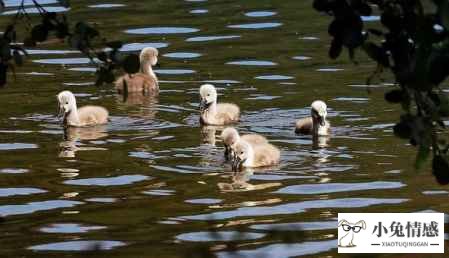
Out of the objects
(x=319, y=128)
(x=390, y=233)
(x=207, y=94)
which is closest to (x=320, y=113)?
(x=319, y=128)

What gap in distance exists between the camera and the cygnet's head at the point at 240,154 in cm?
1097

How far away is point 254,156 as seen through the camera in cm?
1113

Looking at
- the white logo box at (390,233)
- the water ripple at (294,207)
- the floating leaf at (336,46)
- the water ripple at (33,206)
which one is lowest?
the water ripple at (33,206)

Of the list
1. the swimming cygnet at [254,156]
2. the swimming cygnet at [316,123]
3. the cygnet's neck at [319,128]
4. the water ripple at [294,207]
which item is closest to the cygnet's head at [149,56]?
the swimming cygnet at [316,123]

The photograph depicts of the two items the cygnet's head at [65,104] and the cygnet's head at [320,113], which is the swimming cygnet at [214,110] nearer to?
the cygnet's head at [320,113]

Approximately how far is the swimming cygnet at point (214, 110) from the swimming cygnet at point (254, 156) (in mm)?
2013

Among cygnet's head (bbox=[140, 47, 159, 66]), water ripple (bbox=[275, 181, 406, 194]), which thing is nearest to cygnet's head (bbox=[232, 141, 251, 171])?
water ripple (bbox=[275, 181, 406, 194])

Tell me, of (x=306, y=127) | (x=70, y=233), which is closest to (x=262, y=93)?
(x=306, y=127)

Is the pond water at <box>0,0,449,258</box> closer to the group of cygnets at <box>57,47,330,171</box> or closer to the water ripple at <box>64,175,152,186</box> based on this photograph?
the water ripple at <box>64,175,152,186</box>

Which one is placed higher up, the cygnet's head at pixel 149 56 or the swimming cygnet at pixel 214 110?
the cygnet's head at pixel 149 56

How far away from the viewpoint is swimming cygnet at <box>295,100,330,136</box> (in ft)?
40.0

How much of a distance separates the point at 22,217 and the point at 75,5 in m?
10.9

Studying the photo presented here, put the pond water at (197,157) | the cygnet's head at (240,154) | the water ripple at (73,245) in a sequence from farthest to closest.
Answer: the cygnet's head at (240,154) < the pond water at (197,157) < the water ripple at (73,245)

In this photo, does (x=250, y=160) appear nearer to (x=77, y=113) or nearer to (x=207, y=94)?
(x=207, y=94)
